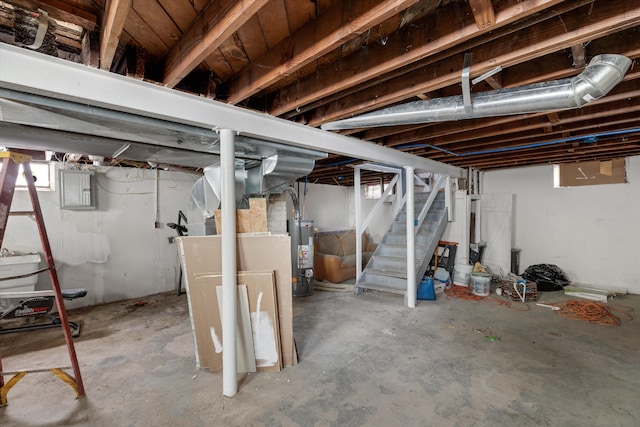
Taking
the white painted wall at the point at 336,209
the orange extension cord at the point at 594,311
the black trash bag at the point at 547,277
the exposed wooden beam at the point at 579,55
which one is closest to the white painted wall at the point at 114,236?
the white painted wall at the point at 336,209

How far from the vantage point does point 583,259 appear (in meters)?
4.82

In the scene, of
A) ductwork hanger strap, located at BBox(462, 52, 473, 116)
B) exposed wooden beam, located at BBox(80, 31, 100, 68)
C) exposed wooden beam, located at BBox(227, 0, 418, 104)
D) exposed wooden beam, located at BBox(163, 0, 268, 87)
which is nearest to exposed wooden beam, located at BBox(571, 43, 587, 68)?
ductwork hanger strap, located at BBox(462, 52, 473, 116)

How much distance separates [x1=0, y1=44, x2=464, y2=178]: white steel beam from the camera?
1.41 meters

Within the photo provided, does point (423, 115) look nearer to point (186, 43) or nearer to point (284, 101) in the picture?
point (284, 101)

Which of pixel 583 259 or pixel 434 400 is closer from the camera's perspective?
pixel 434 400

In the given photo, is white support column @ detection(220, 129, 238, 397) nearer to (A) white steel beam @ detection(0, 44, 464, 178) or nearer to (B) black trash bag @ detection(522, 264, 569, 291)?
(A) white steel beam @ detection(0, 44, 464, 178)

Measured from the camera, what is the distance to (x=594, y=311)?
3.58 m

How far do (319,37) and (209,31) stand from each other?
0.54m

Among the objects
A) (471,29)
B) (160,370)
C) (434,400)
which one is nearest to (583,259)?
(434,400)

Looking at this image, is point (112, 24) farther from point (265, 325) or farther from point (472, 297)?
point (472, 297)

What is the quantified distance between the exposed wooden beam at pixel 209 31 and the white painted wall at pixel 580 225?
597 cm

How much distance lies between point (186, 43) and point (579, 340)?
13.7 ft

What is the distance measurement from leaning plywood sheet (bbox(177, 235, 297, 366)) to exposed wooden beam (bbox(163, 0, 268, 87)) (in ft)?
3.98

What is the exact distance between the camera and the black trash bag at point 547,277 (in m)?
4.60
